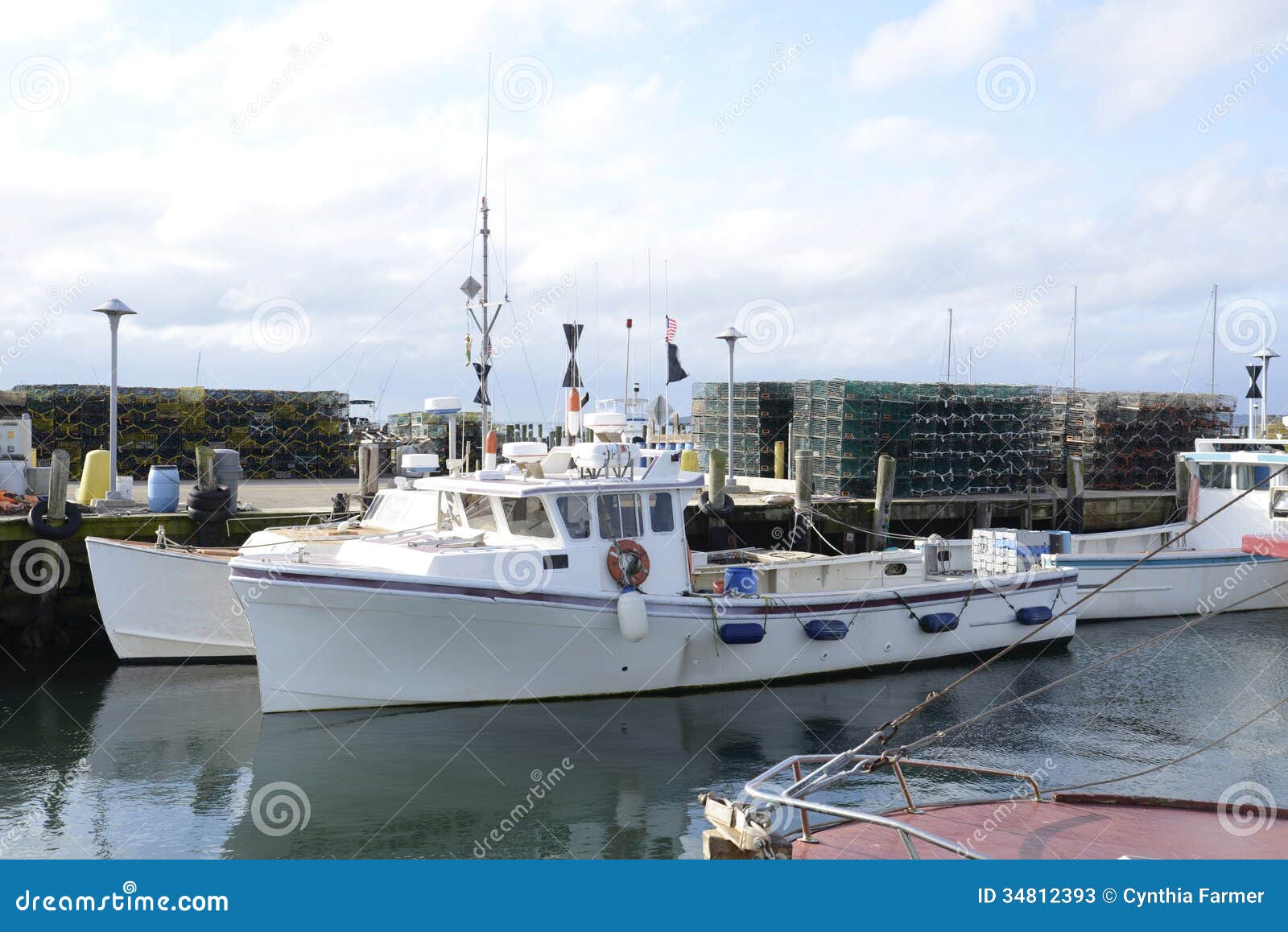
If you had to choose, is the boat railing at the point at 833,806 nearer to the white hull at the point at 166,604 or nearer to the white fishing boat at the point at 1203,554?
the white hull at the point at 166,604

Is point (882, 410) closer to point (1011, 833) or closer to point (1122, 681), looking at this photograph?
point (1122, 681)

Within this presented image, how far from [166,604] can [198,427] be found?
49.3 feet

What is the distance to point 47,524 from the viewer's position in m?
14.8

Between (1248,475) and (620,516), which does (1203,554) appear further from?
(620,516)

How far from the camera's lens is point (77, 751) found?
421 inches

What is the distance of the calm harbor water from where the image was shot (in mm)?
8805

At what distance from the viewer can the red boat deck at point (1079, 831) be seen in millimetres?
6199

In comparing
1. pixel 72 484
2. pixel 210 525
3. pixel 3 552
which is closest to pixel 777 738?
pixel 210 525

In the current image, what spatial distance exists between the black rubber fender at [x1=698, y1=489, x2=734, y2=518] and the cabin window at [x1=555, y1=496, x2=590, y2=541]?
14.5ft

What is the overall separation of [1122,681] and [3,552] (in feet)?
49.1

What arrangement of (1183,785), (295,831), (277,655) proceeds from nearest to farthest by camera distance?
1. (295,831)
2. (1183,785)
3. (277,655)

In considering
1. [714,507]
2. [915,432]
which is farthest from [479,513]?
[915,432]

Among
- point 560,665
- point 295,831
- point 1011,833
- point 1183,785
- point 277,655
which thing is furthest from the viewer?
point 560,665

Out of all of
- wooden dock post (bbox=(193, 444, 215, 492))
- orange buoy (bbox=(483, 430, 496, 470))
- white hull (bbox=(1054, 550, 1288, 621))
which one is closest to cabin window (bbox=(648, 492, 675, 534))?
orange buoy (bbox=(483, 430, 496, 470))
